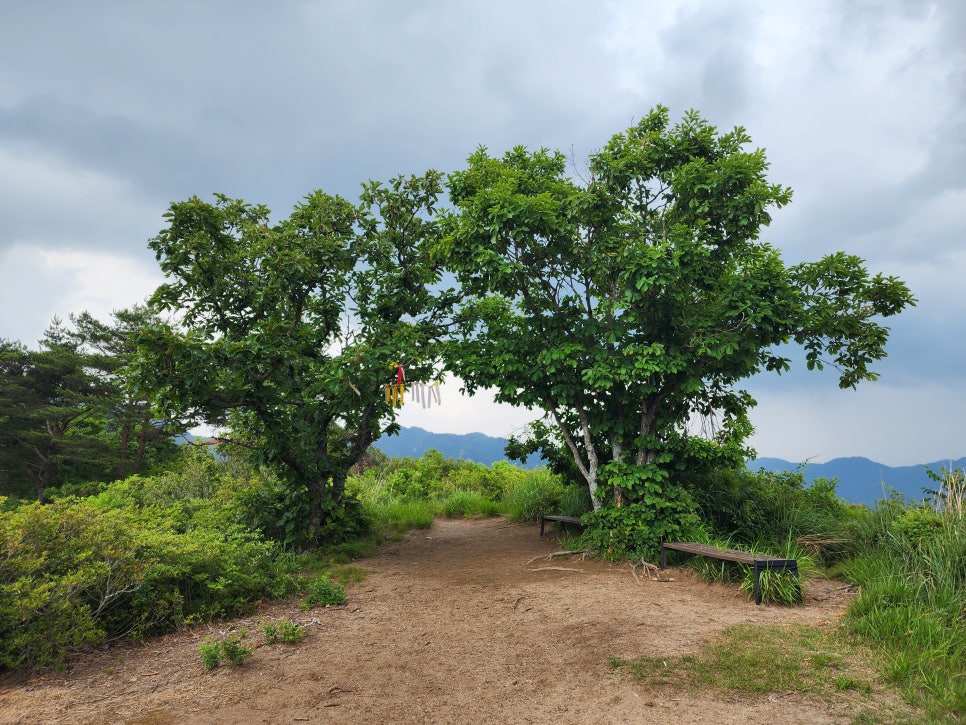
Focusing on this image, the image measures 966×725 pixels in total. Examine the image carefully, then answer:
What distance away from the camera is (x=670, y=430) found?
9398mm

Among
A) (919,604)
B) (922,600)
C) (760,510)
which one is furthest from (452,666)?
(760,510)

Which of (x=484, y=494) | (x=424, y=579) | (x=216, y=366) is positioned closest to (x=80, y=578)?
(x=216, y=366)

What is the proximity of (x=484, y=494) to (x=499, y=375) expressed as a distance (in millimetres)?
7526

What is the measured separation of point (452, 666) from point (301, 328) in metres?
6.39

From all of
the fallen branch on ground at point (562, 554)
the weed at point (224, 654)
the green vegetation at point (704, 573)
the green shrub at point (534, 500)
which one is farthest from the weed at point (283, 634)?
the green shrub at point (534, 500)

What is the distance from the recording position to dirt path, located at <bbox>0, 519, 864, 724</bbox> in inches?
169

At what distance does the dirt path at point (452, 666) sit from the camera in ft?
→ 14.1

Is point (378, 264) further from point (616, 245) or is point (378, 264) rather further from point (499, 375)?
point (616, 245)

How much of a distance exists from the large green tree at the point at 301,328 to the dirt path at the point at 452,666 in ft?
9.09

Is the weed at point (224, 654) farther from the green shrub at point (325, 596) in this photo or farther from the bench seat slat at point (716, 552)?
the bench seat slat at point (716, 552)

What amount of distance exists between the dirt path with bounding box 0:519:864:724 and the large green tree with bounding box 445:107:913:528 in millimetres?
2387

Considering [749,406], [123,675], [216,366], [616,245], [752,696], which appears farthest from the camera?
[749,406]

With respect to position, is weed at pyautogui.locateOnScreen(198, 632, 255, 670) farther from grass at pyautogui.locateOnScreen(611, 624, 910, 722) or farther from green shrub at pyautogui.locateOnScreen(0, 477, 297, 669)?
grass at pyautogui.locateOnScreen(611, 624, 910, 722)

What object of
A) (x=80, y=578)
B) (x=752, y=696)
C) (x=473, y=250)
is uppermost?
(x=473, y=250)
